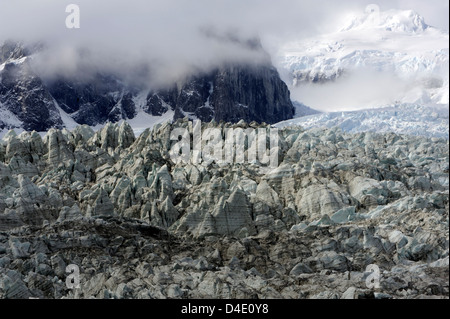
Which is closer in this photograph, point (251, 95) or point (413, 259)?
point (413, 259)

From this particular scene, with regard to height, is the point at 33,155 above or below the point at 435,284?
above

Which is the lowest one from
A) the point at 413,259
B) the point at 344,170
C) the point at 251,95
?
the point at 413,259

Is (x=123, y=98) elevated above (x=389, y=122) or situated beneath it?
elevated above

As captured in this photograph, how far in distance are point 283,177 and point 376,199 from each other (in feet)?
32.2

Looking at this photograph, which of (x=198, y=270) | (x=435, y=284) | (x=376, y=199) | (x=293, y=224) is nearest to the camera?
(x=435, y=284)

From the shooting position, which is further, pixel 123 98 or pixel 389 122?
pixel 123 98

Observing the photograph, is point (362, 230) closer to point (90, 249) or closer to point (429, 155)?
point (90, 249)

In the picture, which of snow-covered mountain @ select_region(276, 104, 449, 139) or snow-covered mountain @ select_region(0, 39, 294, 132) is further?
snow-covered mountain @ select_region(0, 39, 294, 132)

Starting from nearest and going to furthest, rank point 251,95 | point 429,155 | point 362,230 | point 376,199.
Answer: point 362,230 → point 376,199 → point 429,155 → point 251,95

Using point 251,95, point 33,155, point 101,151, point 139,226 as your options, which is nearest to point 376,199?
point 139,226

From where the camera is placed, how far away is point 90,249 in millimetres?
45125

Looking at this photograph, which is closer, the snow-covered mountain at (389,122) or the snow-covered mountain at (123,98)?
the snow-covered mountain at (389,122)

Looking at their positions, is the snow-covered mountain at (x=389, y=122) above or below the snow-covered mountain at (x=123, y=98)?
below

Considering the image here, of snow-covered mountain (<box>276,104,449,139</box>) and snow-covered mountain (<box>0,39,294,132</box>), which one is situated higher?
snow-covered mountain (<box>0,39,294,132</box>)
